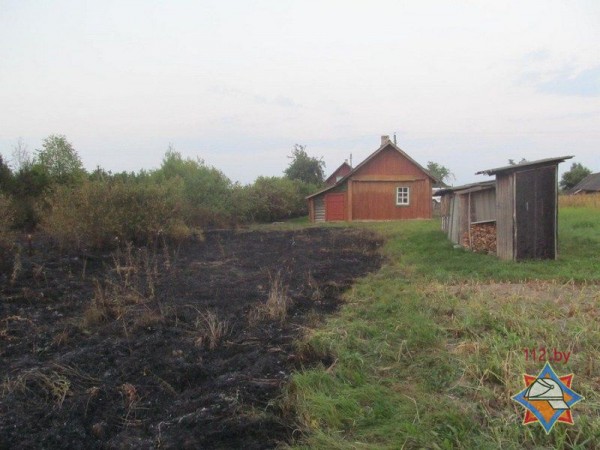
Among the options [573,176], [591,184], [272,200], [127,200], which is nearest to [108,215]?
[127,200]

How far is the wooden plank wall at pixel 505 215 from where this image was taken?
1057 centimetres

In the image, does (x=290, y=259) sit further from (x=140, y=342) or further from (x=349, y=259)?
(x=140, y=342)

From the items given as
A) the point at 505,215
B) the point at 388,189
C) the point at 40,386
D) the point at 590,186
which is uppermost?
the point at 590,186

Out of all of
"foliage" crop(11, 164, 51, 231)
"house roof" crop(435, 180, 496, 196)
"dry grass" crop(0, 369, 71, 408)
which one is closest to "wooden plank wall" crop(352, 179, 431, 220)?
"house roof" crop(435, 180, 496, 196)

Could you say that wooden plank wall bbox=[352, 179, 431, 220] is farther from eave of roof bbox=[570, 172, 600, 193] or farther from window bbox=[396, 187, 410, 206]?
eave of roof bbox=[570, 172, 600, 193]

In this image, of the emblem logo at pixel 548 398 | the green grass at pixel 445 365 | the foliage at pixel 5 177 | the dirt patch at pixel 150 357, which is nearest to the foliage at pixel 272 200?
the foliage at pixel 5 177

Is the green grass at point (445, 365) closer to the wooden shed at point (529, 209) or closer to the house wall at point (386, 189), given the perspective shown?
the wooden shed at point (529, 209)

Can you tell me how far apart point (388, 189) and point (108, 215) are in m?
18.7

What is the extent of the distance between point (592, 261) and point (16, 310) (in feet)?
34.2

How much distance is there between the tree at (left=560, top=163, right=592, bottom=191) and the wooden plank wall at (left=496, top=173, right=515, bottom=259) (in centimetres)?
4916

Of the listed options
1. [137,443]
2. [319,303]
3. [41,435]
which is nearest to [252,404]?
[137,443]

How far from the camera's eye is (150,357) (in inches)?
185

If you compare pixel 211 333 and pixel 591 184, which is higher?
pixel 591 184

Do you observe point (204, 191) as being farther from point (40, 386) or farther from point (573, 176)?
point (573, 176)
